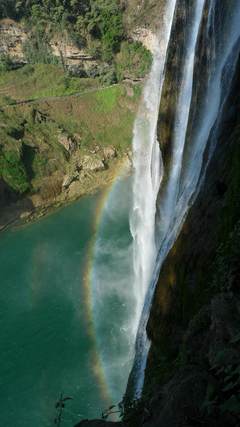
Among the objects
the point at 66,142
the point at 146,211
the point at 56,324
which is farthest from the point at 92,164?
the point at 56,324

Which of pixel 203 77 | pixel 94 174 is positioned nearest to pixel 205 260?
pixel 203 77

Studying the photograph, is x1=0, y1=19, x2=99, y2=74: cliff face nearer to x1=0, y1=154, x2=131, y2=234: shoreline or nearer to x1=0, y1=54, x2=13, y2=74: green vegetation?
x1=0, y1=54, x2=13, y2=74: green vegetation

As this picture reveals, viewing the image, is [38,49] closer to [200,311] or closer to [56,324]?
[56,324]

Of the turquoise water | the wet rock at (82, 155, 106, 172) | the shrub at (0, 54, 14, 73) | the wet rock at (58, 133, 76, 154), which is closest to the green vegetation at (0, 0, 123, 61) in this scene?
the shrub at (0, 54, 14, 73)

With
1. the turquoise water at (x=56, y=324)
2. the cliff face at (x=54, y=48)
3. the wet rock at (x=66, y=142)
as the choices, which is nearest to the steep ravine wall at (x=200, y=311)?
the turquoise water at (x=56, y=324)

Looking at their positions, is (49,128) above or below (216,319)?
above

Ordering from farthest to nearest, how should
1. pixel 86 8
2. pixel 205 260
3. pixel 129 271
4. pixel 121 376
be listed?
1. pixel 86 8
2. pixel 129 271
3. pixel 121 376
4. pixel 205 260

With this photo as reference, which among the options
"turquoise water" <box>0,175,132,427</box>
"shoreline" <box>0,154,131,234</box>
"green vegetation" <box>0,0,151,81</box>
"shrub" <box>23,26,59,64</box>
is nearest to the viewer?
"turquoise water" <box>0,175,132,427</box>

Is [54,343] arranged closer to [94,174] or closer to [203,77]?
[203,77]
